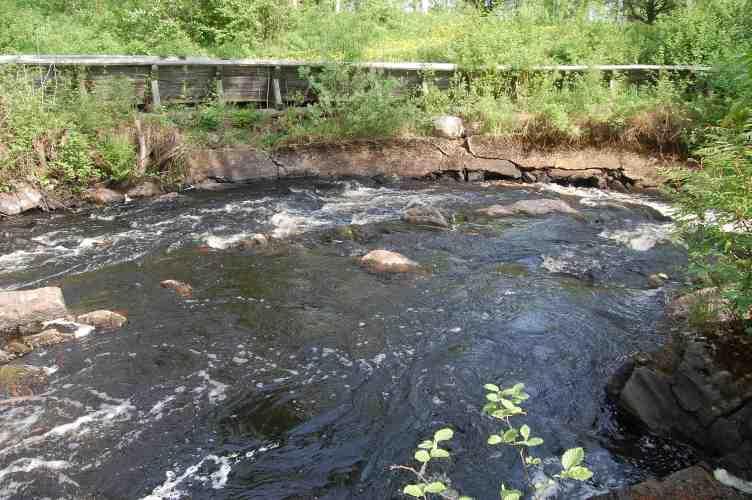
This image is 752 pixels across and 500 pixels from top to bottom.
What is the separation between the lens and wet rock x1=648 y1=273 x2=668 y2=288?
284 inches

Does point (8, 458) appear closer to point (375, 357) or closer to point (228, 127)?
point (375, 357)

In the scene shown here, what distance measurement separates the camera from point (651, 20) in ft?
64.4

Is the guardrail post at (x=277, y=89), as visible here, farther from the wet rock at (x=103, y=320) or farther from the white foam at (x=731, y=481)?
the white foam at (x=731, y=481)

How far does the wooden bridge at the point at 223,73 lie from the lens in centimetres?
1206

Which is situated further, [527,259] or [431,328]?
[527,259]

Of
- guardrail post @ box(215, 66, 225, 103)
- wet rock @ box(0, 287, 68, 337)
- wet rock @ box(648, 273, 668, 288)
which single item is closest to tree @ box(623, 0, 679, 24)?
guardrail post @ box(215, 66, 225, 103)

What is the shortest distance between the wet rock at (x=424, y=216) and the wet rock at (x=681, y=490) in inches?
263

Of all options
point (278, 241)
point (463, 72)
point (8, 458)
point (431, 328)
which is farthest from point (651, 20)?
point (8, 458)

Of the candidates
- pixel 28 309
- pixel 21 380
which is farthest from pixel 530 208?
pixel 21 380

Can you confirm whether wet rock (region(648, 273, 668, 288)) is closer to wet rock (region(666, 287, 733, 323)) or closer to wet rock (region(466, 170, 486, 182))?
wet rock (region(666, 287, 733, 323))

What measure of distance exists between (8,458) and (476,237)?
22.4 ft

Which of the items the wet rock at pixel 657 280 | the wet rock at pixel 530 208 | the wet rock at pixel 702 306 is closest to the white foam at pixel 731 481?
the wet rock at pixel 702 306

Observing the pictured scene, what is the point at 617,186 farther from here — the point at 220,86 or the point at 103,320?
the point at 103,320

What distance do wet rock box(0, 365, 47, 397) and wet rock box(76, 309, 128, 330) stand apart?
924 millimetres
